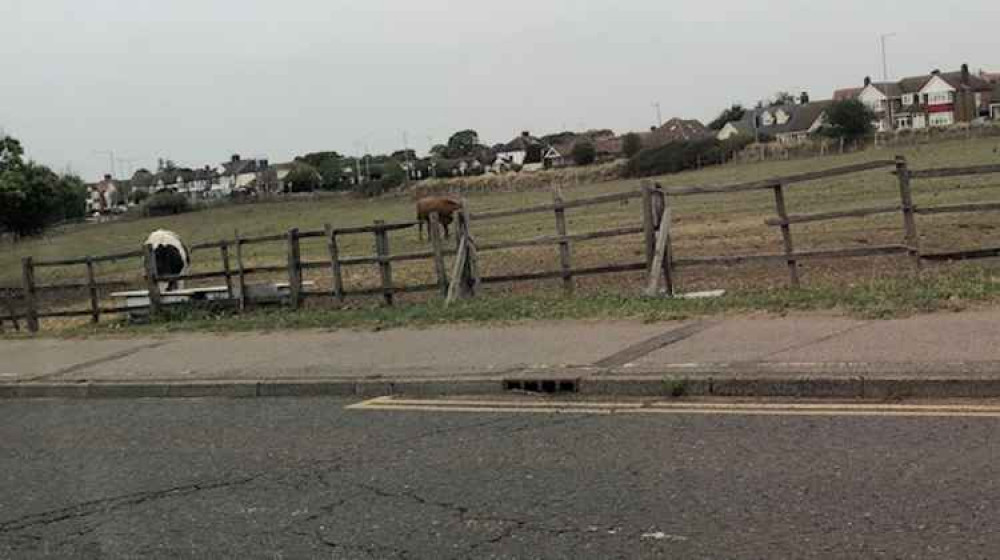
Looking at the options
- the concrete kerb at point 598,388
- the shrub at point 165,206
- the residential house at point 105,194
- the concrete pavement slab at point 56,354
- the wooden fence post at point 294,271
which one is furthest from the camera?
the residential house at point 105,194

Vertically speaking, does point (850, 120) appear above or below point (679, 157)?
above

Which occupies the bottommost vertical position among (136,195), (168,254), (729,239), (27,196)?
(729,239)

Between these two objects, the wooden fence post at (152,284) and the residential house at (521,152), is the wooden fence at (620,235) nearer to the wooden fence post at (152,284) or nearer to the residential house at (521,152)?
the wooden fence post at (152,284)

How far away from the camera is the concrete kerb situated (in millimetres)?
7297

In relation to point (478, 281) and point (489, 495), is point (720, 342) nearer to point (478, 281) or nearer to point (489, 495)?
point (489, 495)

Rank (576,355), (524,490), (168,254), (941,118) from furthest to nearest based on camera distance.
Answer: (941,118)
(168,254)
(576,355)
(524,490)

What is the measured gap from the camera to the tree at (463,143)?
187250 millimetres

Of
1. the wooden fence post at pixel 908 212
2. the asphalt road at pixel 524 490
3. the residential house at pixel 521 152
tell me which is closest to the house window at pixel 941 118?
the residential house at pixel 521 152

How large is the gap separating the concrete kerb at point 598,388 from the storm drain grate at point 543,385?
4cm

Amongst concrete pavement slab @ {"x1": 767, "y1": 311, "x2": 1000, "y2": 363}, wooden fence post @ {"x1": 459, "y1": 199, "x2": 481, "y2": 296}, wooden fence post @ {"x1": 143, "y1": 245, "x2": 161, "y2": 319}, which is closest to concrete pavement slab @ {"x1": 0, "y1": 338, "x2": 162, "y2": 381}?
wooden fence post @ {"x1": 143, "y1": 245, "x2": 161, "y2": 319}

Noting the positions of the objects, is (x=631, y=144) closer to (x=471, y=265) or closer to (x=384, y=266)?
(x=384, y=266)

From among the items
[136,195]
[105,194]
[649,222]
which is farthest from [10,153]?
[105,194]

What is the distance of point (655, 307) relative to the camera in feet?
38.4

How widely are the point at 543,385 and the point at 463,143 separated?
18322 centimetres
